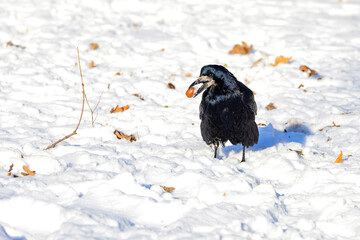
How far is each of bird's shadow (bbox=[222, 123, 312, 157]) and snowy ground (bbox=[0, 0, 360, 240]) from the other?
0.02 m

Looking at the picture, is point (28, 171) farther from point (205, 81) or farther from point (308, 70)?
point (308, 70)

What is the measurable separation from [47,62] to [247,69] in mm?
3086

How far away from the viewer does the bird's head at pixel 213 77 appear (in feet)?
12.4

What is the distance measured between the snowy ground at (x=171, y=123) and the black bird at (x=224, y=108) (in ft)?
0.83

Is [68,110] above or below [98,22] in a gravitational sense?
below

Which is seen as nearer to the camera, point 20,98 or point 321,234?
point 321,234

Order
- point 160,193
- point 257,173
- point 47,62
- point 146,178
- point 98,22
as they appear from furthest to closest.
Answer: point 98,22, point 47,62, point 257,173, point 146,178, point 160,193

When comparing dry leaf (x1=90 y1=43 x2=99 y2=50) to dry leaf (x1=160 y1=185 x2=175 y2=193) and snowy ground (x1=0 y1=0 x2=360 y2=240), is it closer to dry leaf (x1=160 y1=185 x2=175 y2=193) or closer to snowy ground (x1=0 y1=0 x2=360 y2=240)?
snowy ground (x1=0 y1=0 x2=360 y2=240)

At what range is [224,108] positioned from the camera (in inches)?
153

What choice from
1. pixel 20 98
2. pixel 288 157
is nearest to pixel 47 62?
pixel 20 98

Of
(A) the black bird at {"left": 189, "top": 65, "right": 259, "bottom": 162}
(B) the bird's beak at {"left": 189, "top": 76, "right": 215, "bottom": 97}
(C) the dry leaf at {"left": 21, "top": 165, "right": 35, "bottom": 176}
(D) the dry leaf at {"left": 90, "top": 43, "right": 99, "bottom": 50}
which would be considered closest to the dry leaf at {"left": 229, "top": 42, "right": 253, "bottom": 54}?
(D) the dry leaf at {"left": 90, "top": 43, "right": 99, "bottom": 50}

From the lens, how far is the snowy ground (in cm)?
283

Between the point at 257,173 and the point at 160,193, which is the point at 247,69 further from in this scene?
the point at 160,193

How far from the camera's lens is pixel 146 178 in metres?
3.44
